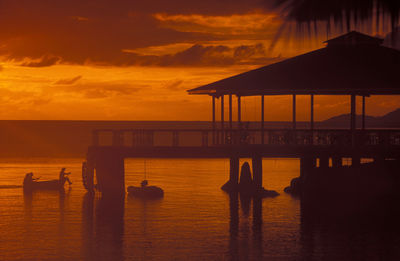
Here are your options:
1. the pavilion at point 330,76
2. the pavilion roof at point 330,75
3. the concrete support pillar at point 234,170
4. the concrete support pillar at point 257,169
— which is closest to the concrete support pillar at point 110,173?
the pavilion roof at point 330,75

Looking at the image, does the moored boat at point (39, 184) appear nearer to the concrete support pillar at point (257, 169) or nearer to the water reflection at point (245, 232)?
the water reflection at point (245, 232)

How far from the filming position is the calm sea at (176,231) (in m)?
21.5

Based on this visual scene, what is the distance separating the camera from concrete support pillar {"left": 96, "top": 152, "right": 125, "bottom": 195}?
37.7 meters

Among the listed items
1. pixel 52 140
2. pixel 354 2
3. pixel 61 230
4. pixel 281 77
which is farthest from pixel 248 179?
pixel 52 140

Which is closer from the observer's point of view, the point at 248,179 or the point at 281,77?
the point at 281,77

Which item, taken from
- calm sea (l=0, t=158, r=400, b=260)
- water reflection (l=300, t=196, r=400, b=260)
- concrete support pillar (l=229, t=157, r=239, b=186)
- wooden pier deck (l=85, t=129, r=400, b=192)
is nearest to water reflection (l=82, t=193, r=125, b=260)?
calm sea (l=0, t=158, r=400, b=260)

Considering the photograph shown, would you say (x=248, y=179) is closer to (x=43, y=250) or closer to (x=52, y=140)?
(x=43, y=250)

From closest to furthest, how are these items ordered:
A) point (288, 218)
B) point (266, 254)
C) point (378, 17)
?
point (378, 17) → point (266, 254) → point (288, 218)

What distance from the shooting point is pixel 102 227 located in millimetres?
27656

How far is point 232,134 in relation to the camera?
3591cm

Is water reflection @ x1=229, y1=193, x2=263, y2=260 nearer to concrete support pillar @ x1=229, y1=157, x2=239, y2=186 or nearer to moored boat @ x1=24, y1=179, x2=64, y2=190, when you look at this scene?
concrete support pillar @ x1=229, y1=157, x2=239, y2=186

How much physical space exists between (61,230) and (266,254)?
29.6 ft

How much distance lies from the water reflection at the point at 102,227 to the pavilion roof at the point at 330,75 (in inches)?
302

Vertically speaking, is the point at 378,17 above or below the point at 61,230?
above
